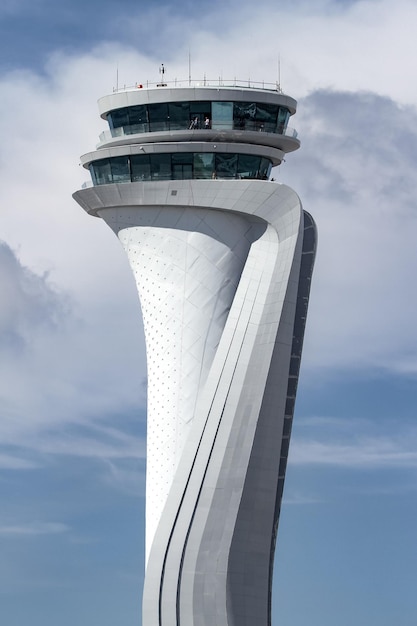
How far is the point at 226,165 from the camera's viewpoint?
393 feet

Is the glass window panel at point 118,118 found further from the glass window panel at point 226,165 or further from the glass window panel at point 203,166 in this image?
the glass window panel at point 226,165

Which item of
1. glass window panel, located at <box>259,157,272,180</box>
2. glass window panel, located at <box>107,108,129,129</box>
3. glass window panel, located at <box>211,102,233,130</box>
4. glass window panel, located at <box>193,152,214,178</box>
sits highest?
glass window panel, located at <box>107,108,129,129</box>

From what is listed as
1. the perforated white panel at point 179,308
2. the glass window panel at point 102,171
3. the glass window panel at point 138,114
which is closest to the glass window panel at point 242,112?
the glass window panel at point 138,114

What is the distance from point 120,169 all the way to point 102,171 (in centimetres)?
111

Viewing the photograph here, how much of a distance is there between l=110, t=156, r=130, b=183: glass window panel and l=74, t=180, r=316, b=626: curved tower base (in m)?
0.56

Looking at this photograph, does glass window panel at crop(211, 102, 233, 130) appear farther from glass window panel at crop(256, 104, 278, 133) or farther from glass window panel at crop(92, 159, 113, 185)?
glass window panel at crop(92, 159, 113, 185)

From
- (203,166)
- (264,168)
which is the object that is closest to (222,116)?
(203,166)

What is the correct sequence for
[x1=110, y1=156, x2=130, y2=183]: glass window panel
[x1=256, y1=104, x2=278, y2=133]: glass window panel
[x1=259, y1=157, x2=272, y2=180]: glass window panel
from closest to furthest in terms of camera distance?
[x1=256, y1=104, x2=278, y2=133]: glass window panel → [x1=110, y1=156, x2=130, y2=183]: glass window panel → [x1=259, y1=157, x2=272, y2=180]: glass window panel

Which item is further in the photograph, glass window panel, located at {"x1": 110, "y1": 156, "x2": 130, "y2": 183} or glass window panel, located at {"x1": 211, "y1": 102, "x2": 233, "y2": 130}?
glass window panel, located at {"x1": 110, "y1": 156, "x2": 130, "y2": 183}

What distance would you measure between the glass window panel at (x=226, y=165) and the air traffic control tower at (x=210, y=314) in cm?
4

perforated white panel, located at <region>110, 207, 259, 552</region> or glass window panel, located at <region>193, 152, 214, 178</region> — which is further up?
glass window panel, located at <region>193, 152, 214, 178</region>

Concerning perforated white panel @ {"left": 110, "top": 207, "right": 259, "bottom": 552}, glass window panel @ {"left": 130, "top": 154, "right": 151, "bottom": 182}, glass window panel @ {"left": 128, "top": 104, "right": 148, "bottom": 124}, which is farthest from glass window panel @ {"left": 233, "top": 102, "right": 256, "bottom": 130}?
glass window panel @ {"left": 130, "top": 154, "right": 151, "bottom": 182}

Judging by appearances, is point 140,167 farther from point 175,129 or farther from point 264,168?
point 264,168

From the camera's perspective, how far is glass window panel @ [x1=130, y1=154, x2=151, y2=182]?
119750 mm
